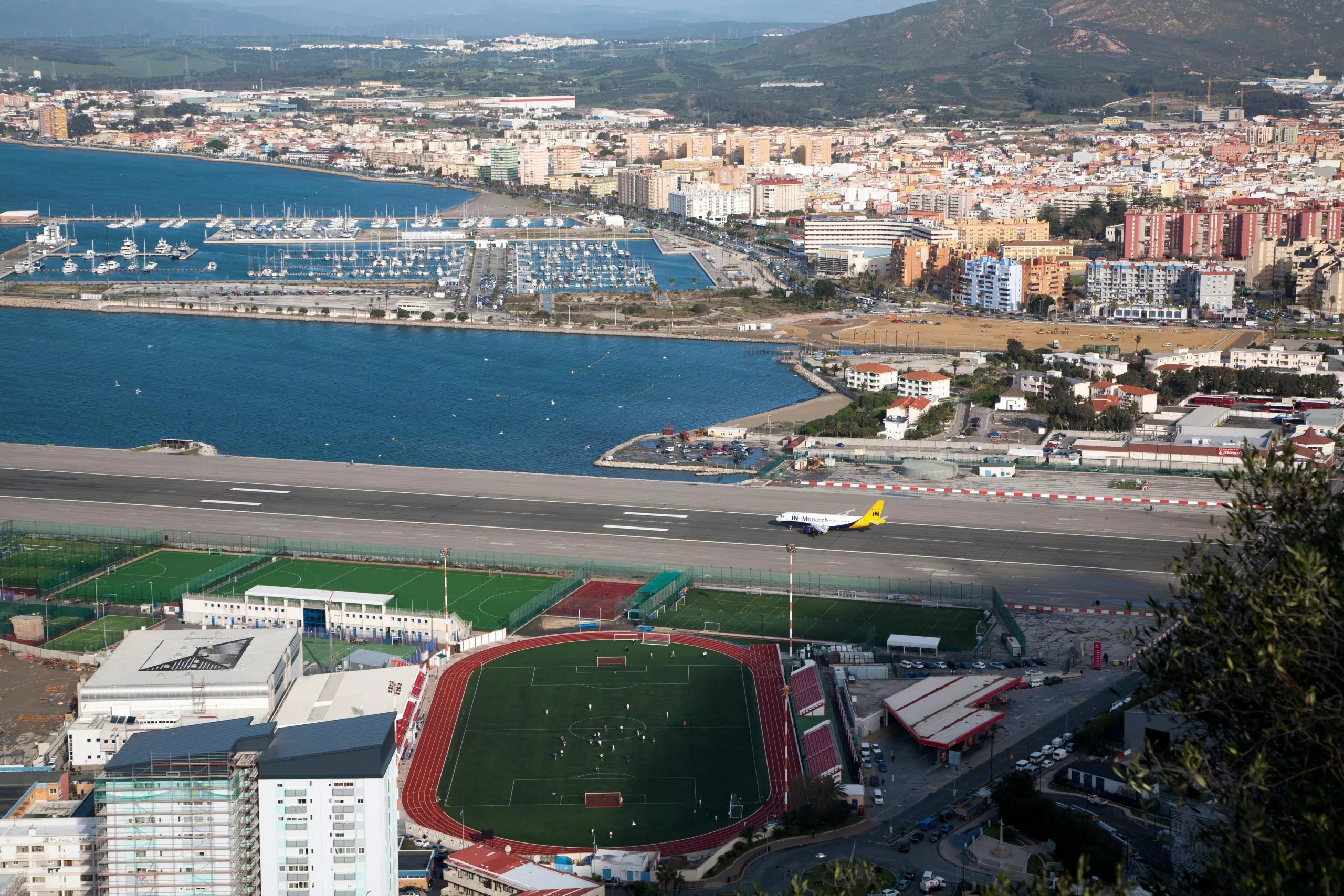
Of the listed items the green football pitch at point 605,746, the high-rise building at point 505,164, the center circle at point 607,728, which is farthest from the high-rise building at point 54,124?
the center circle at point 607,728

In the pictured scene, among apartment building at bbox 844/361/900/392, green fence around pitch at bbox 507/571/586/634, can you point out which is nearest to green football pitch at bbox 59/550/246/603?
green fence around pitch at bbox 507/571/586/634

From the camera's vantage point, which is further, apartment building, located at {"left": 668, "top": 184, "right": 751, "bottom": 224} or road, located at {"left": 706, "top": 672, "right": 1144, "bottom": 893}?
apartment building, located at {"left": 668, "top": 184, "right": 751, "bottom": 224}

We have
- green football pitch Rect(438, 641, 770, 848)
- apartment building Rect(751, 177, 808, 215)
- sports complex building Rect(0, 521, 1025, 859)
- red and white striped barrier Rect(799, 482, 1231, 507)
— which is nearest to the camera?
green football pitch Rect(438, 641, 770, 848)

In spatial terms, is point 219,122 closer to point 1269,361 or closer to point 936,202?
point 936,202

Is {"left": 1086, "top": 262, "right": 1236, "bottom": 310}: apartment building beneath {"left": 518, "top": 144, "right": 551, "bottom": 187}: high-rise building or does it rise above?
beneath

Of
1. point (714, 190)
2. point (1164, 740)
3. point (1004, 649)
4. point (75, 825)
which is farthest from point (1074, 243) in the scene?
point (75, 825)

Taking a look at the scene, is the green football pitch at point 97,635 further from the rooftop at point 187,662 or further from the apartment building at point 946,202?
the apartment building at point 946,202

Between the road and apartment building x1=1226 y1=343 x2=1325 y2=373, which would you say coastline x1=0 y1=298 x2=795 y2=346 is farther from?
the road
